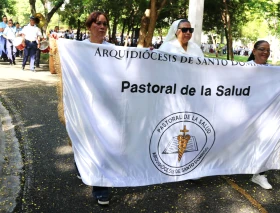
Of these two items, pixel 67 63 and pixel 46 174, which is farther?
pixel 46 174

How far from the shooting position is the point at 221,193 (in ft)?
12.7

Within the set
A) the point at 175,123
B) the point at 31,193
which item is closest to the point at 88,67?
the point at 175,123

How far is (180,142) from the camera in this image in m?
3.73

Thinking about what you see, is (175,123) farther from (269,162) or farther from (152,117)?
(269,162)

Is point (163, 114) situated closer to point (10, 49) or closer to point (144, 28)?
point (10, 49)

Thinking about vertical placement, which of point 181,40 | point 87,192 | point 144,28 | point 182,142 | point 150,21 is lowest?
point 87,192

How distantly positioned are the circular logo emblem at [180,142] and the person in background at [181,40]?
791 millimetres

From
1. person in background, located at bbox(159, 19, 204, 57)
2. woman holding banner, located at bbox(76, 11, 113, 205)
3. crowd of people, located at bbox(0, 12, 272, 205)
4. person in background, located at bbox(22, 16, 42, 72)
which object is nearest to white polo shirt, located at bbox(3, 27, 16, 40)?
person in background, located at bbox(22, 16, 42, 72)

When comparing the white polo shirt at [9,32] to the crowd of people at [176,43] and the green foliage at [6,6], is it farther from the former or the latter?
the green foliage at [6,6]

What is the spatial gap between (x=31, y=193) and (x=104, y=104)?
119 cm

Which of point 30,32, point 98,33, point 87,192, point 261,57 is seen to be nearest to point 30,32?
point 30,32

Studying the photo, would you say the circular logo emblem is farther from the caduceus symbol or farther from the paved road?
the paved road

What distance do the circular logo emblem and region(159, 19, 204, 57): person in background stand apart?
0.79 metres

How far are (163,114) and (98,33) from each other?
101 cm
